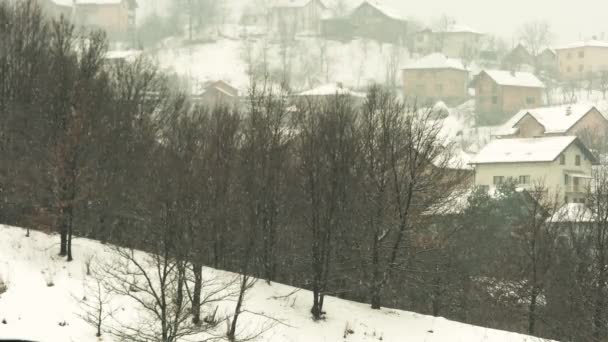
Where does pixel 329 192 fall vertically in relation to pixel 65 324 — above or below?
above

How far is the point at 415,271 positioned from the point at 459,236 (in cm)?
831

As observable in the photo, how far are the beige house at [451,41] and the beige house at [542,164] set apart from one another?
57603mm

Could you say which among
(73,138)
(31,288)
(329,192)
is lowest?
(31,288)

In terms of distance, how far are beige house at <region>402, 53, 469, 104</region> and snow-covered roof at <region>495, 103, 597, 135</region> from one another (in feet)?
79.4

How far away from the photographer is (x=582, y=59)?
393 feet

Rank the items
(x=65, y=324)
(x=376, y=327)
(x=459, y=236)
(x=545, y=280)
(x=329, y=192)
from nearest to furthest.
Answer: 1. (x=65, y=324)
2. (x=376, y=327)
3. (x=329, y=192)
4. (x=545, y=280)
5. (x=459, y=236)

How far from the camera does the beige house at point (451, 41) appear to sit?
12588cm

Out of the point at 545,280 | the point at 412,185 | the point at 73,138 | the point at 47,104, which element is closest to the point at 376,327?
the point at 412,185

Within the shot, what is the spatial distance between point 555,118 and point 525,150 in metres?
14.4

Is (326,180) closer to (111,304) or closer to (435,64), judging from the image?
(111,304)

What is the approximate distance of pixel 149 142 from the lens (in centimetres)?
3847

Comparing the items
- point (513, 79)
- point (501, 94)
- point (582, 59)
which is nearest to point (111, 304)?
point (501, 94)

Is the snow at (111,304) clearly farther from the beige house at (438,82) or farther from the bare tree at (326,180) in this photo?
the beige house at (438,82)

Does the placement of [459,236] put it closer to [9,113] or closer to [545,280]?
[545,280]
